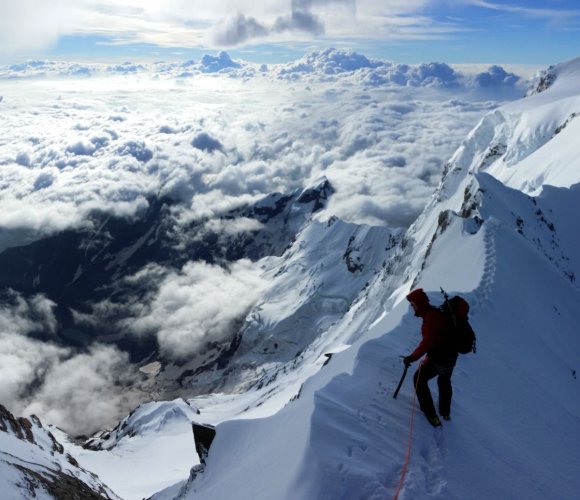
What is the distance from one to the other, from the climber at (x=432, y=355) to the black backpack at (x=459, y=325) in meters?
0.13

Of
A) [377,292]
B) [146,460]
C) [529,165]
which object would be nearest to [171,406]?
[146,460]

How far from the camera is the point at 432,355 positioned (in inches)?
379

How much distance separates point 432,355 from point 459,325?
1.02 m

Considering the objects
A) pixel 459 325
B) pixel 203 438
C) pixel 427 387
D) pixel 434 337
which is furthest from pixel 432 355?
pixel 203 438

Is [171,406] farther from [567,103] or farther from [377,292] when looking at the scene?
[567,103]

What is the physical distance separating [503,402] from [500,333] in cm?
510

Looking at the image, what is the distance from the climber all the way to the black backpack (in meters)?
0.13

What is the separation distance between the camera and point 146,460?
6875 cm

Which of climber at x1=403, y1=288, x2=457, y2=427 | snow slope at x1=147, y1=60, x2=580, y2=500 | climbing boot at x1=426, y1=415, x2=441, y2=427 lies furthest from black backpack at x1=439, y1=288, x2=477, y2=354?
snow slope at x1=147, y1=60, x2=580, y2=500

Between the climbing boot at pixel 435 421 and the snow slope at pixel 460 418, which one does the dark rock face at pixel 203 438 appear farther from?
the climbing boot at pixel 435 421

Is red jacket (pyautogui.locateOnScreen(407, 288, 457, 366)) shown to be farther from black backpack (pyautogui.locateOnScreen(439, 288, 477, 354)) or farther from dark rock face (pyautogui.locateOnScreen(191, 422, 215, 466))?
dark rock face (pyautogui.locateOnScreen(191, 422, 215, 466))

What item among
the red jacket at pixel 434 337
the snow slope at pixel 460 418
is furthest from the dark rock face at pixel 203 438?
the red jacket at pixel 434 337

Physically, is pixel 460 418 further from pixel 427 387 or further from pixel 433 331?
pixel 433 331

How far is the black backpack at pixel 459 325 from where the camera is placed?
909 centimetres
